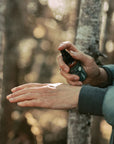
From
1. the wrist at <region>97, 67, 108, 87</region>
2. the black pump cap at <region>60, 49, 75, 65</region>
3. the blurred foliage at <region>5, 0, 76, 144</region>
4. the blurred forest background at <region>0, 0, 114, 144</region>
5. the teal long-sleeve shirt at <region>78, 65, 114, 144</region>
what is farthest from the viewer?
the blurred foliage at <region>5, 0, 76, 144</region>

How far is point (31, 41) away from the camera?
973 centimetres

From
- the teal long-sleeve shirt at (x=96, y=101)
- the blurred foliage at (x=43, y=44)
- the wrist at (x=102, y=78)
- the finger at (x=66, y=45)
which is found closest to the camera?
the teal long-sleeve shirt at (x=96, y=101)

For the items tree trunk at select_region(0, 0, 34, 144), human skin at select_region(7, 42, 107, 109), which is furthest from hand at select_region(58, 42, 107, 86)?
tree trunk at select_region(0, 0, 34, 144)

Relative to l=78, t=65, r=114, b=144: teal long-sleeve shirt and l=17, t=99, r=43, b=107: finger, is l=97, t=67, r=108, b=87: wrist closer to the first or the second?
l=78, t=65, r=114, b=144: teal long-sleeve shirt

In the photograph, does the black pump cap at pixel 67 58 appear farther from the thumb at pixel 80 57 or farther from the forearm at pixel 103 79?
the forearm at pixel 103 79

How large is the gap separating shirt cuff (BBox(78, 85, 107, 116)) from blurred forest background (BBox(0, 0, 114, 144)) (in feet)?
12.4

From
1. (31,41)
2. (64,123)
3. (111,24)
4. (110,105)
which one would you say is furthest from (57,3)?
(110,105)

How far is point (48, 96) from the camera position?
6.40 ft

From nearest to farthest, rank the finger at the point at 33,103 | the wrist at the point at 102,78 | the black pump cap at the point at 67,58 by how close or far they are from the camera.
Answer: the finger at the point at 33,103
the black pump cap at the point at 67,58
the wrist at the point at 102,78

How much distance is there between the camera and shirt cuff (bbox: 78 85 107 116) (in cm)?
180

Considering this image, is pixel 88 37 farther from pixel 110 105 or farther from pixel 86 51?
pixel 110 105

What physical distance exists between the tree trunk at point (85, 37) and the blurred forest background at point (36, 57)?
2.62m

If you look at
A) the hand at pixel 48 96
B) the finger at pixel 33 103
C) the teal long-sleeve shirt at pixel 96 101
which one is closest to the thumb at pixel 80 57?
the hand at pixel 48 96

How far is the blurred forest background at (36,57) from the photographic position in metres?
6.16
